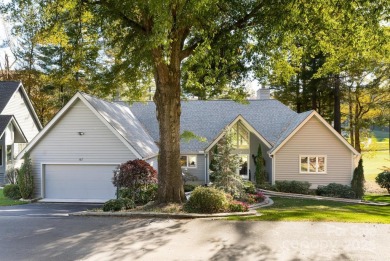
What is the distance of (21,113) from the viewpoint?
107 feet

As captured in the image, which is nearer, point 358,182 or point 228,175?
point 228,175

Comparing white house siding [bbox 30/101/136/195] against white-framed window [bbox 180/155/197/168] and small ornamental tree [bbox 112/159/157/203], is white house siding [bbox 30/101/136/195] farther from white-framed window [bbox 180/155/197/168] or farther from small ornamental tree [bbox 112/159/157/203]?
white-framed window [bbox 180/155/197/168]

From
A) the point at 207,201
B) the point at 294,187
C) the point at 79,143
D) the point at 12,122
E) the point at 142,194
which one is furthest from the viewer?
the point at 12,122

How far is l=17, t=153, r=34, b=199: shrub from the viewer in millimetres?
21219

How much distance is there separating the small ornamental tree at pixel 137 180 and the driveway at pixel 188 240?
438 cm

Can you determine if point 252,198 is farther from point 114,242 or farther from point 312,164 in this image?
point 312,164

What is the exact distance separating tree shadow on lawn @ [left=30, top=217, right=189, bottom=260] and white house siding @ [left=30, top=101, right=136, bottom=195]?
10119 millimetres

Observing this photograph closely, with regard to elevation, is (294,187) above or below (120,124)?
below

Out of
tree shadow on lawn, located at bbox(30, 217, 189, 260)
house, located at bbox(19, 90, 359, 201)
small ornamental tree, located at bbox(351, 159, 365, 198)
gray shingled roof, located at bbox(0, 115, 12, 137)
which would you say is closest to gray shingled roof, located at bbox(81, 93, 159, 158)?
house, located at bbox(19, 90, 359, 201)

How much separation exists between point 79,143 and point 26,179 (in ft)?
12.1

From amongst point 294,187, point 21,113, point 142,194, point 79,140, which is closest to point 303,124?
point 294,187

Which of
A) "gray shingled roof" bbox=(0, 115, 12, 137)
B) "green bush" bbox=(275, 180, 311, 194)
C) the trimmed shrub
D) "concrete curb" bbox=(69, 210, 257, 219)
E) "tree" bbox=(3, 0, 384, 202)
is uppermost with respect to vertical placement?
"tree" bbox=(3, 0, 384, 202)

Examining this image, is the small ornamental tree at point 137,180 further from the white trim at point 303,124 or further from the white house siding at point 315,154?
the white house siding at point 315,154

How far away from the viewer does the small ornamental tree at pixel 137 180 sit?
1625 centimetres
